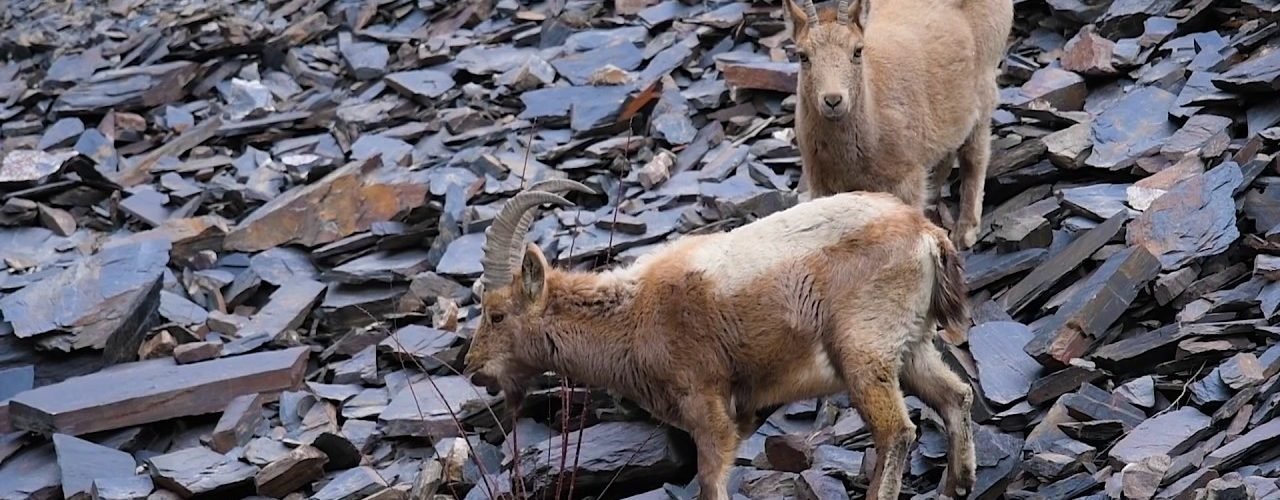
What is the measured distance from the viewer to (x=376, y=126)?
14039 mm

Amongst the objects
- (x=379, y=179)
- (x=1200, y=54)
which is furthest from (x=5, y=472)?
(x=1200, y=54)

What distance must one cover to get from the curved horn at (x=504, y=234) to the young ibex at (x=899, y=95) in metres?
2.09

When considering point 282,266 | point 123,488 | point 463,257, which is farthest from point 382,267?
point 123,488

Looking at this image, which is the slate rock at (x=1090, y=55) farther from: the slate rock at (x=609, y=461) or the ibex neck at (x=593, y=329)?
the ibex neck at (x=593, y=329)

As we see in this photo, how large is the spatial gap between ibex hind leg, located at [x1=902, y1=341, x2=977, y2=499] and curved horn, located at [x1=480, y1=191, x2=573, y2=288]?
6.26ft

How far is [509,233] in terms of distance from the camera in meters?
7.51

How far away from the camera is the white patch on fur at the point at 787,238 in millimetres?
7016

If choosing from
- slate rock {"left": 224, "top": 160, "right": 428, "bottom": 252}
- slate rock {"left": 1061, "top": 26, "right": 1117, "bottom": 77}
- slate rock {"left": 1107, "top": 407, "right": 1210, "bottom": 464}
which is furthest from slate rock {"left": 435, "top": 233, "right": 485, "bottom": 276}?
slate rock {"left": 1107, "top": 407, "right": 1210, "bottom": 464}

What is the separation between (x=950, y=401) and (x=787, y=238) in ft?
3.67

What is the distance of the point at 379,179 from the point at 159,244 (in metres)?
1.82

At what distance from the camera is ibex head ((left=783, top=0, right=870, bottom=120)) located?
340 inches

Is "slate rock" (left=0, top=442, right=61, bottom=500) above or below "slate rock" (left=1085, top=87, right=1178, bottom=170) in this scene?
below

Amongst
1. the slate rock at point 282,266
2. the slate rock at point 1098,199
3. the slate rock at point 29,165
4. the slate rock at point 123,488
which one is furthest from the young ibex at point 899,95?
the slate rock at point 29,165

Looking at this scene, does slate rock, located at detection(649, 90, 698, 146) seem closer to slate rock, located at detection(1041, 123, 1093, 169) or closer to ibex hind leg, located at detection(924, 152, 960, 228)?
ibex hind leg, located at detection(924, 152, 960, 228)
